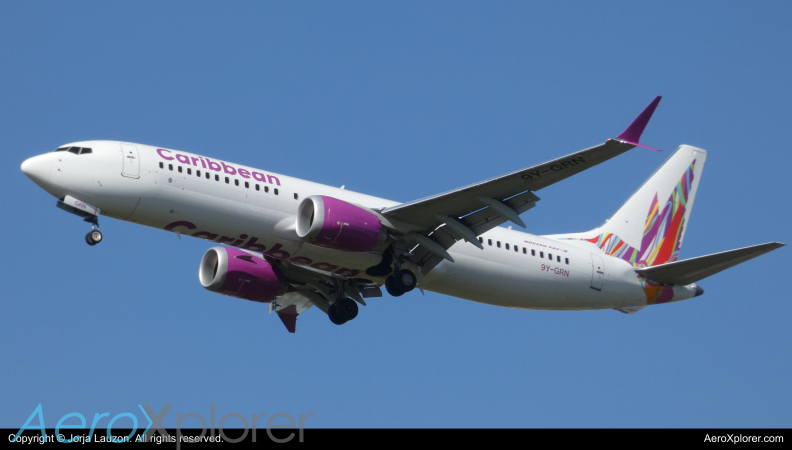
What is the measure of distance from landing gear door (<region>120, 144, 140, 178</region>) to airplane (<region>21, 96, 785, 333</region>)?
32 millimetres

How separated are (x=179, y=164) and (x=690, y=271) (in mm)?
18841

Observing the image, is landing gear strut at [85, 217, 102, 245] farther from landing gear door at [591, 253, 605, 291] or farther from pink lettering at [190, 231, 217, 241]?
landing gear door at [591, 253, 605, 291]

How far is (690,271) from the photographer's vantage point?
3716 cm

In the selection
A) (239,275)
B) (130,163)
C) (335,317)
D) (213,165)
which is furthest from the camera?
(335,317)

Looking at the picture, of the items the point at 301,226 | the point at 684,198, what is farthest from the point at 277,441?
the point at 684,198

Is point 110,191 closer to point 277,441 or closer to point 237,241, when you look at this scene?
point 237,241

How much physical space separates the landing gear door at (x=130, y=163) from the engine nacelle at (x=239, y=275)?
21.3ft

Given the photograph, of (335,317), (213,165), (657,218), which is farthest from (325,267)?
(657,218)

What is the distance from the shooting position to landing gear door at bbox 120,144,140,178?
31312mm

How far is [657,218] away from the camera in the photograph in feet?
138

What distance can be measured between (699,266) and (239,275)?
1665 cm

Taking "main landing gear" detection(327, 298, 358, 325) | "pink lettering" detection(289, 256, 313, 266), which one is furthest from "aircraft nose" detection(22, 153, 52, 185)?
"main landing gear" detection(327, 298, 358, 325)

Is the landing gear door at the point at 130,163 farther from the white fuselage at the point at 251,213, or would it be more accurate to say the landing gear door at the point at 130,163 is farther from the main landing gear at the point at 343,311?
the main landing gear at the point at 343,311

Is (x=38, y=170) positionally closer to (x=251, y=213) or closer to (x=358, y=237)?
(x=251, y=213)
